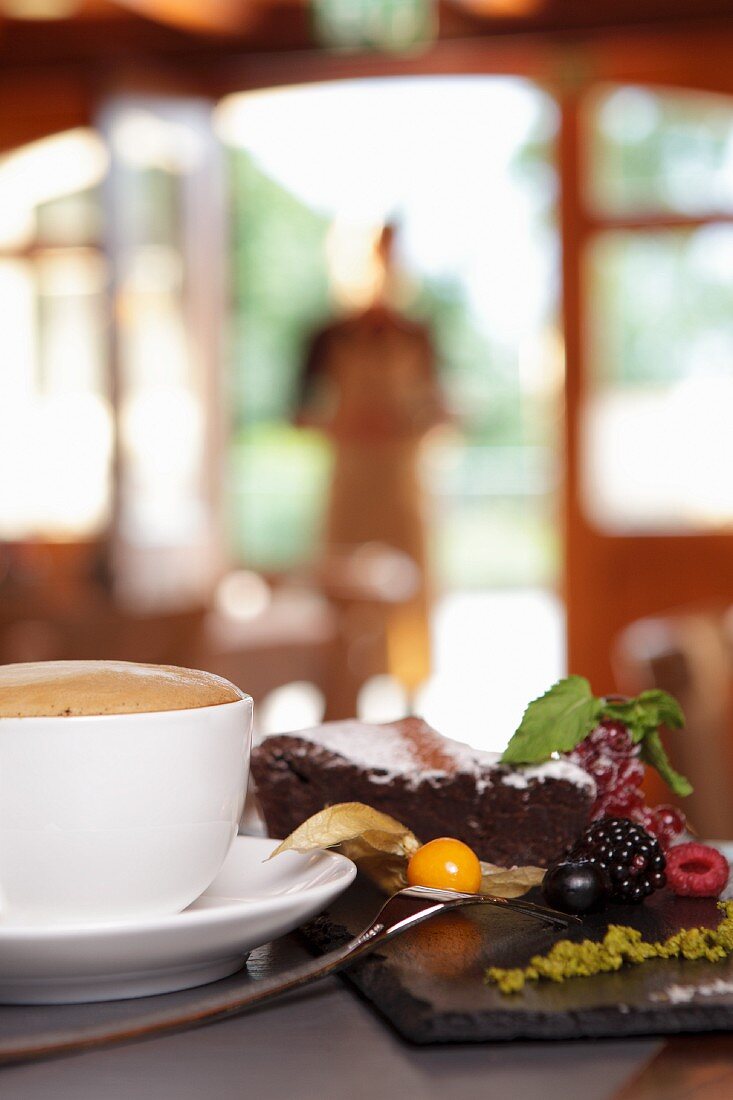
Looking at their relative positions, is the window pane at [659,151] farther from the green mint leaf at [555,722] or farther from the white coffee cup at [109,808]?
the white coffee cup at [109,808]

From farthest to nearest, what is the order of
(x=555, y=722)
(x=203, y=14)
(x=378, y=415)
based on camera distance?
(x=203, y=14) < (x=378, y=415) < (x=555, y=722)

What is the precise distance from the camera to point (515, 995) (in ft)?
1.98

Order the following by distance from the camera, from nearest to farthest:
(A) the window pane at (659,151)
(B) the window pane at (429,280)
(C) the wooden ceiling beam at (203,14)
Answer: (C) the wooden ceiling beam at (203,14)
(A) the window pane at (659,151)
(B) the window pane at (429,280)

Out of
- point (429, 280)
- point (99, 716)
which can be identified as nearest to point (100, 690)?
point (99, 716)

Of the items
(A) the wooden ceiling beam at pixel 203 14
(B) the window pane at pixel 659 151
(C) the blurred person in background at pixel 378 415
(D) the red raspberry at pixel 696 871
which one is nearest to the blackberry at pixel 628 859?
(D) the red raspberry at pixel 696 871

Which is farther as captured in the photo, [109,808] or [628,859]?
[628,859]

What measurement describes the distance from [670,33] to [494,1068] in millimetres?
5986

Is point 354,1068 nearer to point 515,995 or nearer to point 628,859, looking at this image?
point 515,995

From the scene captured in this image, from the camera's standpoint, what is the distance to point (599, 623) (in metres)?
6.14

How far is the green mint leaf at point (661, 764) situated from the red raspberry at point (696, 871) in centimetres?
7

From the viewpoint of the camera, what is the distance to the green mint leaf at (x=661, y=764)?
2.97 feet

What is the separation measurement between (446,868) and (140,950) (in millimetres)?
205

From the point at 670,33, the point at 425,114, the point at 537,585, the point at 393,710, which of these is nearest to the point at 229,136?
the point at 425,114

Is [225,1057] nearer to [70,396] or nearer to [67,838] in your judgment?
[67,838]
